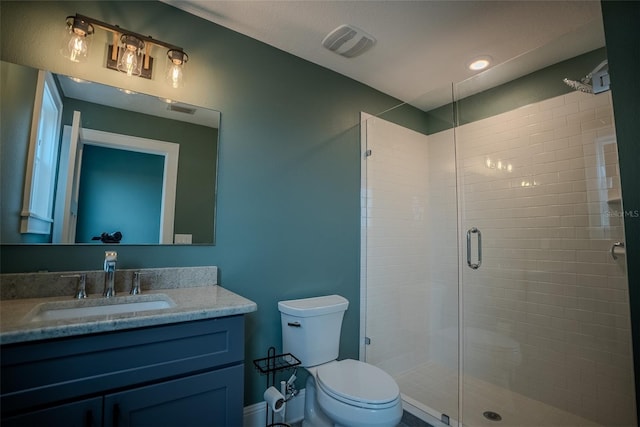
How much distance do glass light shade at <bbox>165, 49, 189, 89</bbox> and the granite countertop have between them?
112 centimetres

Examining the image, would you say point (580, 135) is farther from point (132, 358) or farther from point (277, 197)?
point (132, 358)

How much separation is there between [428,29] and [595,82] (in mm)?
1112

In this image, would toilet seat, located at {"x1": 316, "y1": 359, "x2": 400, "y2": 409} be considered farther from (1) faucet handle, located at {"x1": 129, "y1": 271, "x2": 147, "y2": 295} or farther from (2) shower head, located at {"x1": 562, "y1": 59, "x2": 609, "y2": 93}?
(2) shower head, located at {"x1": 562, "y1": 59, "x2": 609, "y2": 93}

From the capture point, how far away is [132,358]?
3.35 ft

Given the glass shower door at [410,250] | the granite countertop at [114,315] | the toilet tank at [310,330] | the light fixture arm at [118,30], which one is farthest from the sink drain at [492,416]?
the light fixture arm at [118,30]

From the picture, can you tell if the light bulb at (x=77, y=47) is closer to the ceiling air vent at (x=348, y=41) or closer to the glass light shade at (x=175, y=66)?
the glass light shade at (x=175, y=66)

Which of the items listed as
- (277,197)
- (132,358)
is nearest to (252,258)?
(277,197)

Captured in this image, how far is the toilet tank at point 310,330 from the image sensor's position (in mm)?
1797

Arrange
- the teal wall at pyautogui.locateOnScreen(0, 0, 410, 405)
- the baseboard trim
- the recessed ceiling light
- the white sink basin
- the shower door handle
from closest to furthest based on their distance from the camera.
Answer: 1. the white sink basin
2. the teal wall at pyautogui.locateOnScreen(0, 0, 410, 405)
3. the baseboard trim
4. the recessed ceiling light
5. the shower door handle

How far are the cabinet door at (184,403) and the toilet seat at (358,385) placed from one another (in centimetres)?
49

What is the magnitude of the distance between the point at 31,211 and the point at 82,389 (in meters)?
0.85

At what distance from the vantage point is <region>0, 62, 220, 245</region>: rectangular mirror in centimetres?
132

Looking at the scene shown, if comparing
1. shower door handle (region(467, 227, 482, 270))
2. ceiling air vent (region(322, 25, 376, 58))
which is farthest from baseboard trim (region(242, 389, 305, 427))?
ceiling air vent (region(322, 25, 376, 58))

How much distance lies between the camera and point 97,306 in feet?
4.33
